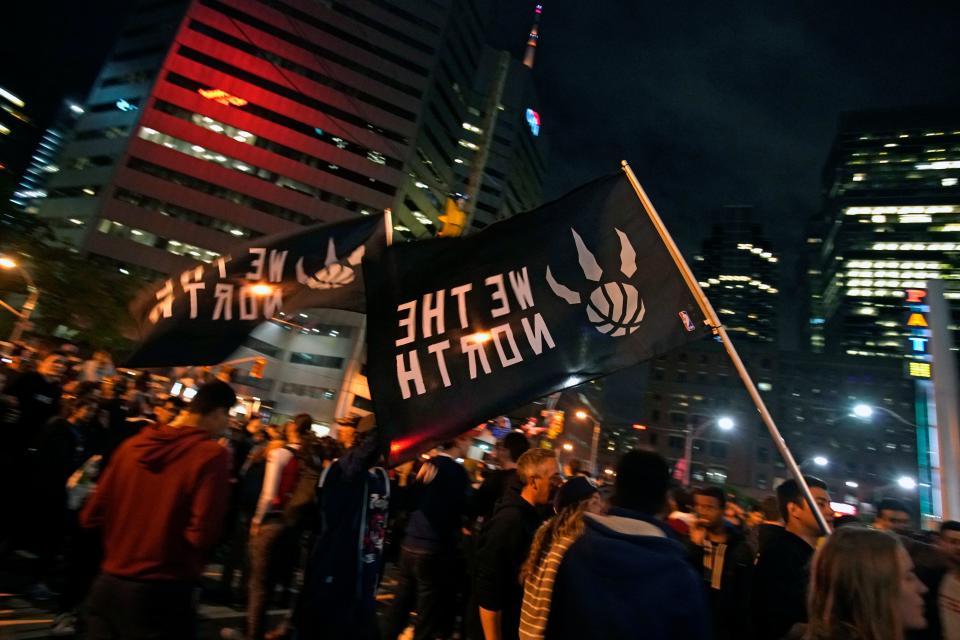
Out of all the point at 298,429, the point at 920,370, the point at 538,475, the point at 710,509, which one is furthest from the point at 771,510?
the point at 920,370

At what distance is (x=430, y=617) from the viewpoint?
15.8 feet

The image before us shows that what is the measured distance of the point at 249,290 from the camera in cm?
427

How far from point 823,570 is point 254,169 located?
6843cm

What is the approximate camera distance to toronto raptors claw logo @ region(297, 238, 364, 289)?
388 cm

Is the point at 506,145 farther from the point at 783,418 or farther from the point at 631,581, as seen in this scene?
the point at 631,581

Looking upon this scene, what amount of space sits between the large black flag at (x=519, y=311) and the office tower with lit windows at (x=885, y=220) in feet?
446

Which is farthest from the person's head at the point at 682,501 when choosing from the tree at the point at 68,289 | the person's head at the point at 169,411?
the tree at the point at 68,289

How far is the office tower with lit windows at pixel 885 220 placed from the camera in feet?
393

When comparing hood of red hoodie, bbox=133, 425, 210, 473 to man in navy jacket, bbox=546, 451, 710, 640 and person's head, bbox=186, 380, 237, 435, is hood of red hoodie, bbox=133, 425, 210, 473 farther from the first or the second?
man in navy jacket, bbox=546, 451, 710, 640

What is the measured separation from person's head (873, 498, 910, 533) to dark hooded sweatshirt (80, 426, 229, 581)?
716cm

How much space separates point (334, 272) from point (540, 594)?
2.61m

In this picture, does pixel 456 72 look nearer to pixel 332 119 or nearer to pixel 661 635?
pixel 332 119

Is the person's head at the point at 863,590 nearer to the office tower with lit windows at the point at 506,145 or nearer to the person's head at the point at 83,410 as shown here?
the person's head at the point at 83,410

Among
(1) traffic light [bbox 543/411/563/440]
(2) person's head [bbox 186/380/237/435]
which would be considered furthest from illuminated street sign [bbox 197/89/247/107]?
(2) person's head [bbox 186/380/237/435]
